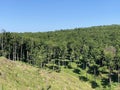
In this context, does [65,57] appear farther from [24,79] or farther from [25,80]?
[25,80]

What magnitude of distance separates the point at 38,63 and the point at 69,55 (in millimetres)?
30074

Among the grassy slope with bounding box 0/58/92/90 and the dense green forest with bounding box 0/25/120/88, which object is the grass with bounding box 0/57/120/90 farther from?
the dense green forest with bounding box 0/25/120/88

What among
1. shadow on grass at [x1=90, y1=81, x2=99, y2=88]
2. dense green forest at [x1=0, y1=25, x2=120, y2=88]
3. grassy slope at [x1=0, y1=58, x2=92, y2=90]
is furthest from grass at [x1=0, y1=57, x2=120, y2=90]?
dense green forest at [x1=0, y1=25, x2=120, y2=88]

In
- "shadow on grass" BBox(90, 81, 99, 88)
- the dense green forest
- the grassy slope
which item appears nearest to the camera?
the grassy slope

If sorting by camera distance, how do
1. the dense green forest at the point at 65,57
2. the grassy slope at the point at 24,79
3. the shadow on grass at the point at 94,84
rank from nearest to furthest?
the grassy slope at the point at 24,79, the shadow on grass at the point at 94,84, the dense green forest at the point at 65,57

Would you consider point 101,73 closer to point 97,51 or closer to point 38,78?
point 97,51

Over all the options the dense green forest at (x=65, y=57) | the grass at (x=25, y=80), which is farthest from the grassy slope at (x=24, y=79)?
the dense green forest at (x=65, y=57)


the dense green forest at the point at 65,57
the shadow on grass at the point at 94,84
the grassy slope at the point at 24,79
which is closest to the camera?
the grassy slope at the point at 24,79

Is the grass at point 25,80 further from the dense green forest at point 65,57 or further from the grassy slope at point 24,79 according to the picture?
the dense green forest at point 65,57

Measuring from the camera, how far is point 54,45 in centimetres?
16738

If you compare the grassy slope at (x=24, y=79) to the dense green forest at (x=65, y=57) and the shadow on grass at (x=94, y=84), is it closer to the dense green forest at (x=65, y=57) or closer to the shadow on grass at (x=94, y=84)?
the shadow on grass at (x=94, y=84)

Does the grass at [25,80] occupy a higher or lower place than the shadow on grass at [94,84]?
higher

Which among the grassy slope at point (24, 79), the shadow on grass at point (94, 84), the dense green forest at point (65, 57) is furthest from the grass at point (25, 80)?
the dense green forest at point (65, 57)

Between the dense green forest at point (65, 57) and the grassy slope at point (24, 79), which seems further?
the dense green forest at point (65, 57)
